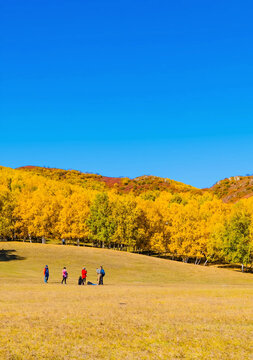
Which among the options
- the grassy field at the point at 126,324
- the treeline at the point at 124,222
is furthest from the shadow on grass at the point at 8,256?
the grassy field at the point at 126,324

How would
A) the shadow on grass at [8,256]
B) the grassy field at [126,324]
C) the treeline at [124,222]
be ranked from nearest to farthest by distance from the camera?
the grassy field at [126,324], the shadow on grass at [8,256], the treeline at [124,222]

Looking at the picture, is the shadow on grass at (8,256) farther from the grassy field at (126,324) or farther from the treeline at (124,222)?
the grassy field at (126,324)

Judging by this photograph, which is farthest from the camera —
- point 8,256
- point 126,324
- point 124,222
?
point 124,222

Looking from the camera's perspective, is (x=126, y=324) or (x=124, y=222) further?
(x=124, y=222)

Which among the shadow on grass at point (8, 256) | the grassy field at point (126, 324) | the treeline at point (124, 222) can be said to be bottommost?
the shadow on grass at point (8, 256)

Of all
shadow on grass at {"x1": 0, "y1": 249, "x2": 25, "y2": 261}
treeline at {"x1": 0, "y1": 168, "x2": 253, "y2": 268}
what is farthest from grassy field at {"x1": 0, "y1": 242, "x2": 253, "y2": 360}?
treeline at {"x1": 0, "y1": 168, "x2": 253, "y2": 268}

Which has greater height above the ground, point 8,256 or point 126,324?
point 126,324

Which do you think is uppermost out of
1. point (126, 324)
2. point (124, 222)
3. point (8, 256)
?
point (124, 222)

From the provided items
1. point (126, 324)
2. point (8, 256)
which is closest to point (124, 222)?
point (8, 256)

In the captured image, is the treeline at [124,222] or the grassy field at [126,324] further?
the treeline at [124,222]

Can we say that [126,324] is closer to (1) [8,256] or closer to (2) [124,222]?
(1) [8,256]

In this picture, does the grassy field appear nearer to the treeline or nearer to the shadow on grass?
the shadow on grass

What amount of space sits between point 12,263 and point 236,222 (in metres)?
47.6

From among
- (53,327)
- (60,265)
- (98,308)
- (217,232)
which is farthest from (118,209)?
(53,327)
